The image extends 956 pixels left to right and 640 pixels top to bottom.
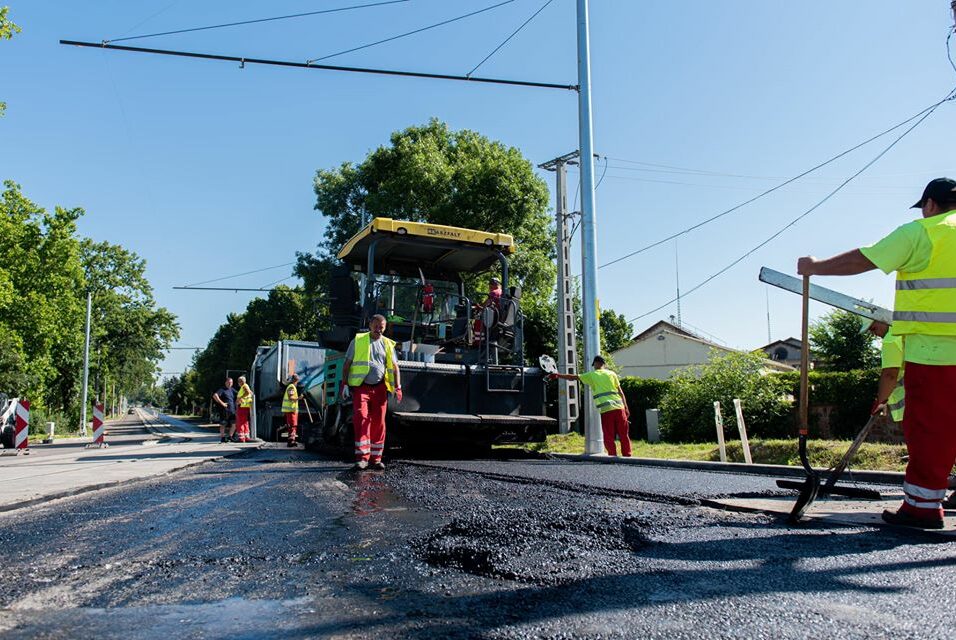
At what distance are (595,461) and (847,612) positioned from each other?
7.89 m

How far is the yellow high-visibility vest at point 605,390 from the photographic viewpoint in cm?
1013

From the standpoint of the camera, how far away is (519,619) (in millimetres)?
2000

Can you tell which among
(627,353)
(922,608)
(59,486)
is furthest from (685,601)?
(627,353)

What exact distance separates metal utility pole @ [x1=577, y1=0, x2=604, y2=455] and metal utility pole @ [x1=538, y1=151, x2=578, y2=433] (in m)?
2.79

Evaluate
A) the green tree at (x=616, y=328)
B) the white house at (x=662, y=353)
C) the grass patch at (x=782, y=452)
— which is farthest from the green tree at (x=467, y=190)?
the green tree at (x=616, y=328)

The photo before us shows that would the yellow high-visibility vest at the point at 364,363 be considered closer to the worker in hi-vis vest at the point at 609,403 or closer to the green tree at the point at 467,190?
the worker in hi-vis vest at the point at 609,403

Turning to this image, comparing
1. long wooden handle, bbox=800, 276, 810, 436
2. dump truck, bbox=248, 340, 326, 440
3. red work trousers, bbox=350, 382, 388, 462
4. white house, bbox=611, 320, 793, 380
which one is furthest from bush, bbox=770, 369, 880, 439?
white house, bbox=611, 320, 793, 380

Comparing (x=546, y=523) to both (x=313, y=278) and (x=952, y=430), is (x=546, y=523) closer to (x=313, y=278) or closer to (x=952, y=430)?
(x=952, y=430)

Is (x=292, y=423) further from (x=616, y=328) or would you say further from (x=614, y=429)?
(x=616, y=328)

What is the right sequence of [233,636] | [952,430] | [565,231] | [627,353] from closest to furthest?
1. [233,636]
2. [952,430]
3. [565,231]
4. [627,353]

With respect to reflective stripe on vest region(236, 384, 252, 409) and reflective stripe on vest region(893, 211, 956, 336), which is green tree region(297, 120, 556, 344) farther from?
reflective stripe on vest region(893, 211, 956, 336)

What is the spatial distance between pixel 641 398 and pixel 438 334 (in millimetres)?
8283

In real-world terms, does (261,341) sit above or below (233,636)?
above

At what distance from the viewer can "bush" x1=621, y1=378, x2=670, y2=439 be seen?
53.8 feet
